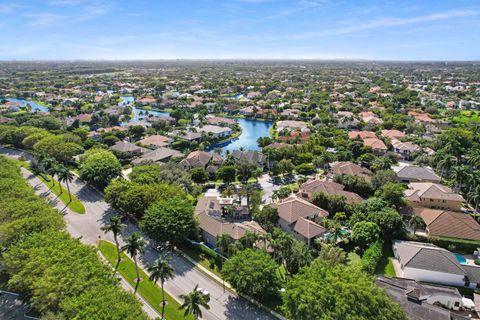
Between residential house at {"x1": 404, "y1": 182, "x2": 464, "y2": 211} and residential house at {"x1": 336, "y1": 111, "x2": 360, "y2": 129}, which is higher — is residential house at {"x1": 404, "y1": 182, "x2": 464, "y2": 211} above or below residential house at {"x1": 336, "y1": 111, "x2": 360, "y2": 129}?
below

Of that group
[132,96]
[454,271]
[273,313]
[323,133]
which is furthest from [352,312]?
[132,96]

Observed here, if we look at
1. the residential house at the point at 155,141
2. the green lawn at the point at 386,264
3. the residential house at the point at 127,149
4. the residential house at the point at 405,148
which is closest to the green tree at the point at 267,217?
the green lawn at the point at 386,264

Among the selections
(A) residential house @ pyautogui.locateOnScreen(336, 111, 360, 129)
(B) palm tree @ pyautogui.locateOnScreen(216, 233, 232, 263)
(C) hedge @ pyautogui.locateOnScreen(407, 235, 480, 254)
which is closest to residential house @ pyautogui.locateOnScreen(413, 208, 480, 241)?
(C) hedge @ pyautogui.locateOnScreen(407, 235, 480, 254)

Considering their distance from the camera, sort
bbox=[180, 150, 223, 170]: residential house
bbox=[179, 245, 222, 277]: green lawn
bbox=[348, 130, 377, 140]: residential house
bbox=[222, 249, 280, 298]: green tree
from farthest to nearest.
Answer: bbox=[348, 130, 377, 140]: residential house, bbox=[180, 150, 223, 170]: residential house, bbox=[179, 245, 222, 277]: green lawn, bbox=[222, 249, 280, 298]: green tree

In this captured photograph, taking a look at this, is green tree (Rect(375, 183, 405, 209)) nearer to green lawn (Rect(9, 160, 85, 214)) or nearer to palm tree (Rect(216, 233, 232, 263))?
palm tree (Rect(216, 233, 232, 263))

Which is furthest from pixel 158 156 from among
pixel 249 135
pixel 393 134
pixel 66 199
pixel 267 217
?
pixel 393 134

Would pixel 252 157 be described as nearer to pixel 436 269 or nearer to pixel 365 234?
pixel 365 234

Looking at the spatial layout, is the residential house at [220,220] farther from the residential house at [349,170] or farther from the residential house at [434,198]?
the residential house at [434,198]
